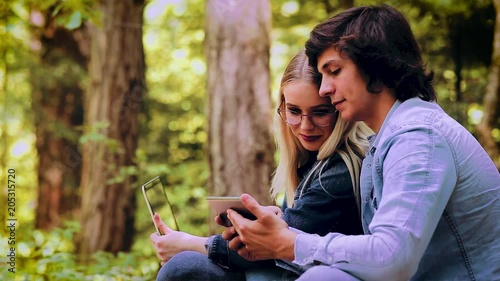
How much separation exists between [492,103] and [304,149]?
12.0 ft

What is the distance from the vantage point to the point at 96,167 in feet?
24.1

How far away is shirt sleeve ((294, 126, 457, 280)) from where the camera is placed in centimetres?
191

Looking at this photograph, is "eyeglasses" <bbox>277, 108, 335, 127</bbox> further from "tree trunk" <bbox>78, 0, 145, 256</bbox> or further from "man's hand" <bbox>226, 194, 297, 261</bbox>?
"tree trunk" <bbox>78, 0, 145, 256</bbox>

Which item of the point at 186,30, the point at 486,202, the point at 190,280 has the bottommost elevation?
the point at 190,280

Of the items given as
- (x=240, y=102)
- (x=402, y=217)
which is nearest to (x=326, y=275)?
(x=402, y=217)

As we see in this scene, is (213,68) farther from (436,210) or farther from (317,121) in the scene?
(436,210)

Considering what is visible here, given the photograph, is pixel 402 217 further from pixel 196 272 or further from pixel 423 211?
pixel 196 272

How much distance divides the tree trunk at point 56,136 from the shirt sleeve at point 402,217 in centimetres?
804

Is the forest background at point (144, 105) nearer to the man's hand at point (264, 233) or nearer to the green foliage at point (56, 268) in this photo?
the green foliage at point (56, 268)

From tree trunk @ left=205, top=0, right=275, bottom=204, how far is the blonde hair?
86.2 inches

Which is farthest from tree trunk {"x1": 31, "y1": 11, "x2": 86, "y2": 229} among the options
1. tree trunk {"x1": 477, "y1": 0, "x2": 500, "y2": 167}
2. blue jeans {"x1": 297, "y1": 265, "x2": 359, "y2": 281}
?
blue jeans {"x1": 297, "y1": 265, "x2": 359, "y2": 281}

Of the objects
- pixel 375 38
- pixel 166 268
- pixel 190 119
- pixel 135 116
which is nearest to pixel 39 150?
pixel 190 119

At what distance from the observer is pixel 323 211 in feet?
8.39

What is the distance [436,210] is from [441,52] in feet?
18.5
